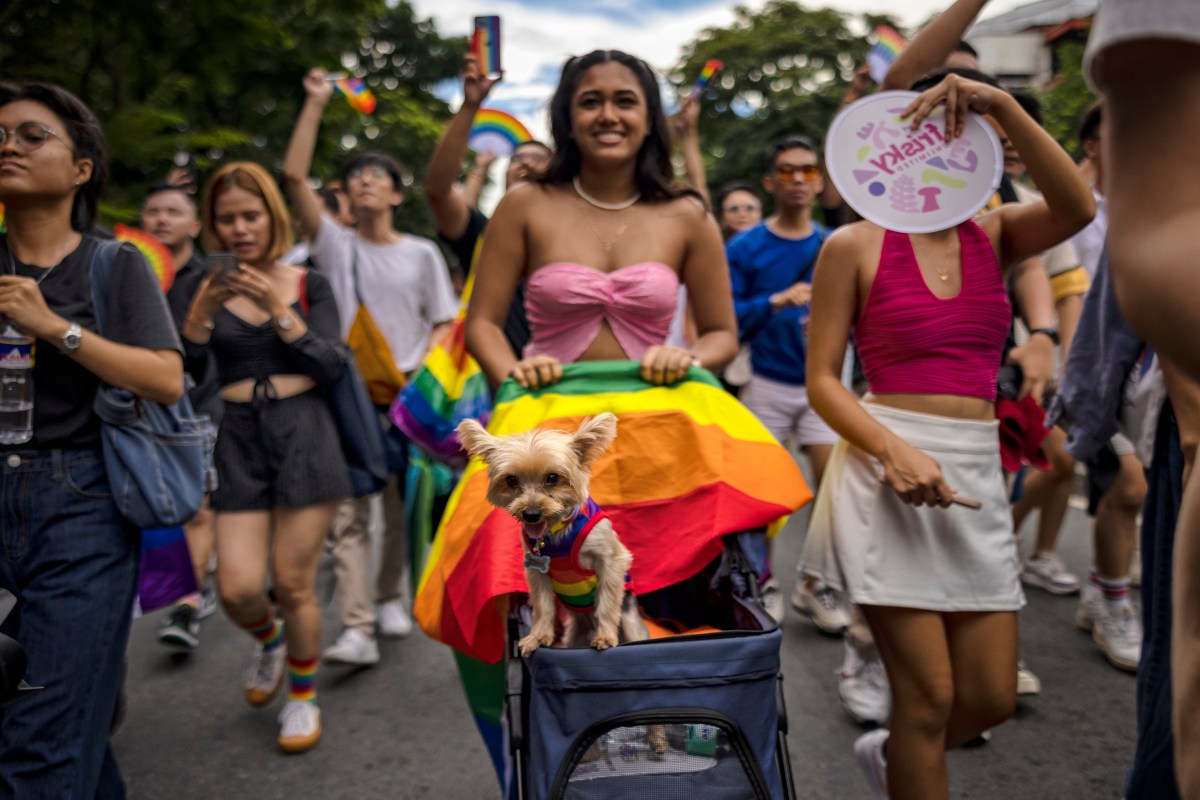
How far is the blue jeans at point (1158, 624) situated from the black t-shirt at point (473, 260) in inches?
92.3

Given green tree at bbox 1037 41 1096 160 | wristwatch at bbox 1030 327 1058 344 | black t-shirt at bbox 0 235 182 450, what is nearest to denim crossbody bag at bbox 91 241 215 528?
black t-shirt at bbox 0 235 182 450

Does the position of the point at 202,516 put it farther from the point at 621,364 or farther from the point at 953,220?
the point at 953,220

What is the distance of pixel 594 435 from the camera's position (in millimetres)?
2172

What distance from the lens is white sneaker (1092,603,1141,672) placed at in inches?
184

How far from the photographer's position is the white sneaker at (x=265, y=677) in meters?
4.42

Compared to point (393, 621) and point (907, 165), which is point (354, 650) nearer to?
point (393, 621)

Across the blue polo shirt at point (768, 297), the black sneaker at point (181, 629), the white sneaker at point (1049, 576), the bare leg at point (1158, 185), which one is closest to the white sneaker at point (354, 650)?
the black sneaker at point (181, 629)

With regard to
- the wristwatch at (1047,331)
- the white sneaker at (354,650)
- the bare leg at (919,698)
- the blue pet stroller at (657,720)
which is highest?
the wristwatch at (1047,331)

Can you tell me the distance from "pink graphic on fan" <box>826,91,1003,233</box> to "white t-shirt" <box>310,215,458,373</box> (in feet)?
11.3

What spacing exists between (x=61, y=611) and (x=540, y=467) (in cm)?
146

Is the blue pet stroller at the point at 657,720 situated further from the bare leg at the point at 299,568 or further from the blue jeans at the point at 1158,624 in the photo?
the bare leg at the point at 299,568

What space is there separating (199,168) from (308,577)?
41.0 ft

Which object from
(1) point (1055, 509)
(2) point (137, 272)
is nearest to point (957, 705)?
(2) point (137, 272)

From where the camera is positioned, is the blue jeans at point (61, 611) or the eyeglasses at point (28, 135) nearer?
the blue jeans at point (61, 611)
